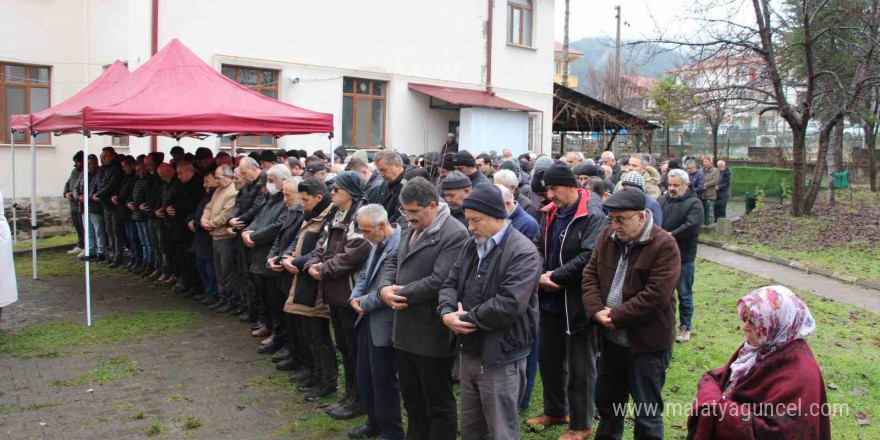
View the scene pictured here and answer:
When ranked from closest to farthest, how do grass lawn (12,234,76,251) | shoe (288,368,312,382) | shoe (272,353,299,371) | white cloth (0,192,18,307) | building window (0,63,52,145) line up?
1. shoe (288,368,312,382)
2. shoe (272,353,299,371)
3. white cloth (0,192,18,307)
4. grass lawn (12,234,76,251)
5. building window (0,63,52,145)

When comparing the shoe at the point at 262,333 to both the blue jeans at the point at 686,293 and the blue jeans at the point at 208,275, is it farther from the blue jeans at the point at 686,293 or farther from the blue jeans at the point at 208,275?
the blue jeans at the point at 686,293

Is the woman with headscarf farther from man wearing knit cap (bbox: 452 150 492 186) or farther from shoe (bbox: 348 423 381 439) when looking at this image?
man wearing knit cap (bbox: 452 150 492 186)

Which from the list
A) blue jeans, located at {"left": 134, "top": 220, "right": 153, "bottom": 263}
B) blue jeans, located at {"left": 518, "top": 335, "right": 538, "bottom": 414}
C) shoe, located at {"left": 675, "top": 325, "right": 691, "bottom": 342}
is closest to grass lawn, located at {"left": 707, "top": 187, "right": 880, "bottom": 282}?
shoe, located at {"left": 675, "top": 325, "right": 691, "bottom": 342}

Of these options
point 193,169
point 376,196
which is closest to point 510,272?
point 376,196

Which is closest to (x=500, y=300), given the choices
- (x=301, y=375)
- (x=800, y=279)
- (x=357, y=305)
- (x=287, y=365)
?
(x=357, y=305)

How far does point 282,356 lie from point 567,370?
9.68 feet

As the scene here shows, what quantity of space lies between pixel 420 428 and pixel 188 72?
6.89m

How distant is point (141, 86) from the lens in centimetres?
924

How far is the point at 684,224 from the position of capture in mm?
7090

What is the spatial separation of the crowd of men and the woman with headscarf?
3.19 ft

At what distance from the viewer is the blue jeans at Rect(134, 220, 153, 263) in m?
10.9

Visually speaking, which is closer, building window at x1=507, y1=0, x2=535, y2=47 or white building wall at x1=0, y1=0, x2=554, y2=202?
white building wall at x1=0, y1=0, x2=554, y2=202

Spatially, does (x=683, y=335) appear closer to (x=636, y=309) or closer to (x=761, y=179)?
(x=636, y=309)

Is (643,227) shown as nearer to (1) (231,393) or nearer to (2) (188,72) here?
(1) (231,393)
